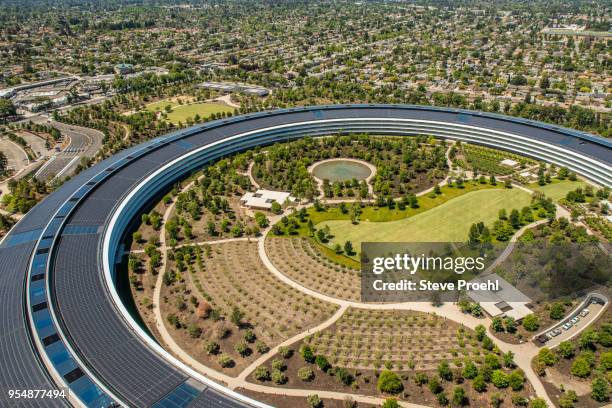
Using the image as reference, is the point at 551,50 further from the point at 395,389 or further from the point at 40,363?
the point at 40,363

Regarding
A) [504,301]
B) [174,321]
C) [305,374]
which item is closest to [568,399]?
[504,301]

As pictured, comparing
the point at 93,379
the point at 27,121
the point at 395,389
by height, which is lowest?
the point at 395,389

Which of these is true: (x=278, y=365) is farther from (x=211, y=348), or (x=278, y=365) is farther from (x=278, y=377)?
(x=211, y=348)

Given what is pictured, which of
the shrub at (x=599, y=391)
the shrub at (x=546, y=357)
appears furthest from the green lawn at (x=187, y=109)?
the shrub at (x=599, y=391)

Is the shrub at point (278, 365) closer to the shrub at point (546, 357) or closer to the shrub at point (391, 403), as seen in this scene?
the shrub at point (391, 403)

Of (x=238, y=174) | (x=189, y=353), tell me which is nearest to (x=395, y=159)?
(x=238, y=174)

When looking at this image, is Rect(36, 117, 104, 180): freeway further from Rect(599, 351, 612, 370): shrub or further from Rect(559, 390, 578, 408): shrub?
Rect(599, 351, 612, 370): shrub

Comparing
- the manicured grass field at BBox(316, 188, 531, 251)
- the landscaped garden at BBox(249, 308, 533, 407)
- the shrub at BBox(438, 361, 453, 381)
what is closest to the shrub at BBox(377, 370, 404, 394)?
the landscaped garden at BBox(249, 308, 533, 407)
